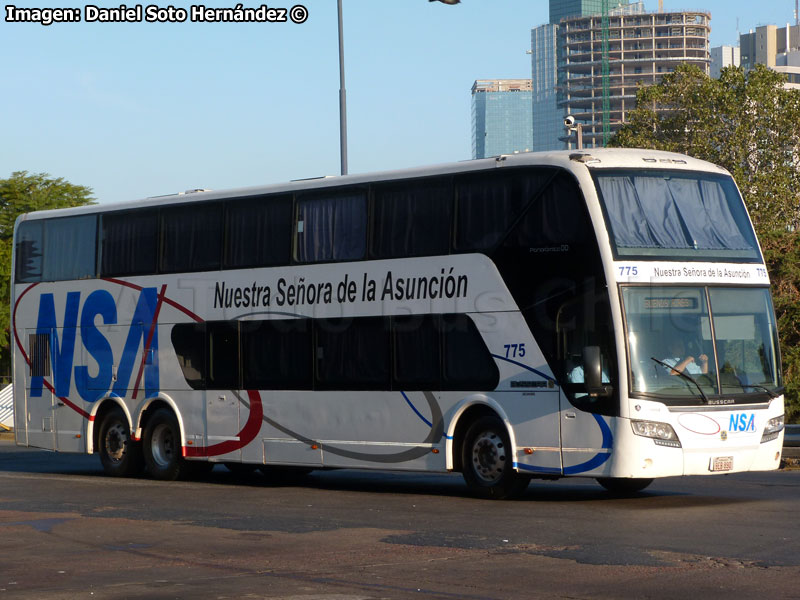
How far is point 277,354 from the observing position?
1973 centimetres

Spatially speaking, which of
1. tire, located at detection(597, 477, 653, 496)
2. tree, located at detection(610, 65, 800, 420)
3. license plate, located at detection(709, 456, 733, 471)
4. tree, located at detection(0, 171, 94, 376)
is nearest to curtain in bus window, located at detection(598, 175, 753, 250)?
license plate, located at detection(709, 456, 733, 471)

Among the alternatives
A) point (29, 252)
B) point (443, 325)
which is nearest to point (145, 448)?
point (29, 252)

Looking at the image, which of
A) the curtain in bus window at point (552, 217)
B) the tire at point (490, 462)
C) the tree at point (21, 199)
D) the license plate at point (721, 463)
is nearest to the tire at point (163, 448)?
the tire at point (490, 462)

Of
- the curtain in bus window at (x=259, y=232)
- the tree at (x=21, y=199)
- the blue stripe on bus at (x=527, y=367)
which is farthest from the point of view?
the tree at (x=21, y=199)

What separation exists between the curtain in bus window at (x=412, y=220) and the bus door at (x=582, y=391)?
2.22 m

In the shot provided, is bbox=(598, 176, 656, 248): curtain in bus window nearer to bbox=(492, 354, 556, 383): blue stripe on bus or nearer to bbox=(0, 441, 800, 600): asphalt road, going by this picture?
bbox=(492, 354, 556, 383): blue stripe on bus

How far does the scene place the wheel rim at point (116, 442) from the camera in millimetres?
22281

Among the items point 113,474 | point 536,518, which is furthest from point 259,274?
point 536,518

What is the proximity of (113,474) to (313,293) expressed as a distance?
5641mm

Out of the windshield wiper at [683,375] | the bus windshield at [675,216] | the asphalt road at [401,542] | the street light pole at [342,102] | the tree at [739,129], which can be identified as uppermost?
the tree at [739,129]

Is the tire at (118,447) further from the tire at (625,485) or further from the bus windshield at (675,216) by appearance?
the bus windshield at (675,216)

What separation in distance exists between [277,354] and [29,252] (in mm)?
6346

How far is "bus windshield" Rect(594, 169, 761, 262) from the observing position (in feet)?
52.6

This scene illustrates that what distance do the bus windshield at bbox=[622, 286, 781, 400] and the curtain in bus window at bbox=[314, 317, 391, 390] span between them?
3.81 metres
